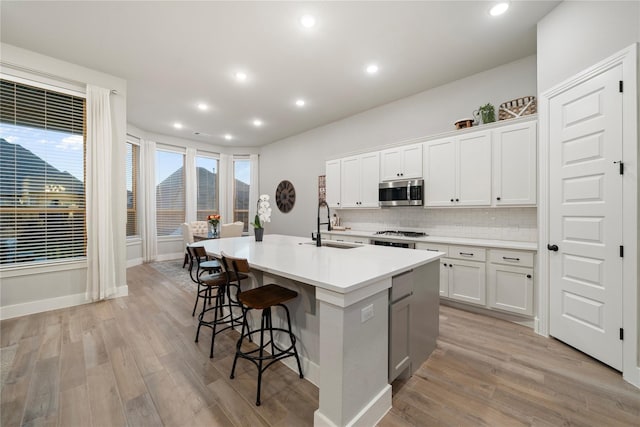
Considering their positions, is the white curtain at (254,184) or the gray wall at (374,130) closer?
the gray wall at (374,130)

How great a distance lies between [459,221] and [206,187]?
652 cm

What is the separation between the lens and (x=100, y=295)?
3.41 m

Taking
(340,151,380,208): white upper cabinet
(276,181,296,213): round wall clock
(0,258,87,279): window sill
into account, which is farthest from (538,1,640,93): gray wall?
(0,258,87,279): window sill

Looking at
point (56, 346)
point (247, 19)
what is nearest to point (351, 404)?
point (56, 346)

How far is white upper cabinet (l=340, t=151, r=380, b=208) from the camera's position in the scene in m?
4.31

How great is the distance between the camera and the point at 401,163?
12.9 ft

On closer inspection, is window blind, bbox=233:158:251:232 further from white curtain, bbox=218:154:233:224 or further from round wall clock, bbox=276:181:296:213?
round wall clock, bbox=276:181:296:213

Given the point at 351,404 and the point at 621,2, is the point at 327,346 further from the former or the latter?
the point at 621,2

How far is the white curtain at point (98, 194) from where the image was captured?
11.1 ft

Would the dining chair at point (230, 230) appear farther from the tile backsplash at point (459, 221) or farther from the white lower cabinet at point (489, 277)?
the white lower cabinet at point (489, 277)

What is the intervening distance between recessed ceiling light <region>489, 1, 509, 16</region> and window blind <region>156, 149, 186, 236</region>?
22.9 ft

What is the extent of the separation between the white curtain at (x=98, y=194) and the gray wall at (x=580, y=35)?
527cm

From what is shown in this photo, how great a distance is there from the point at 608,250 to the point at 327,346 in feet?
7.75

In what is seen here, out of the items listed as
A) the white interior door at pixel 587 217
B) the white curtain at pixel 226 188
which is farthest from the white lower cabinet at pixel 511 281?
the white curtain at pixel 226 188
